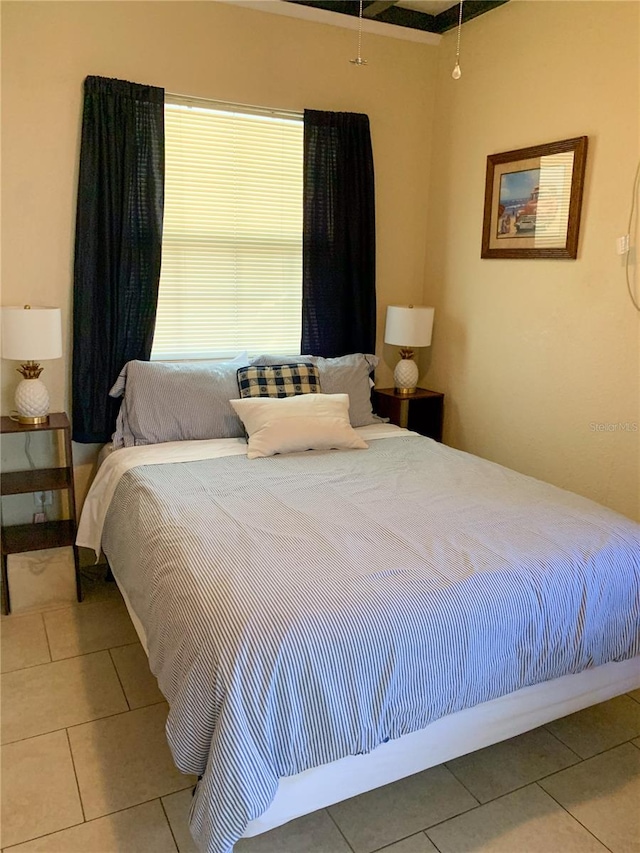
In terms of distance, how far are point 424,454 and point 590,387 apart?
79cm

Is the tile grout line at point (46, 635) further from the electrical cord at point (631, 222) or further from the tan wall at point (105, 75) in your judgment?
the electrical cord at point (631, 222)

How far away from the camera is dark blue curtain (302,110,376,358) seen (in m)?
3.38

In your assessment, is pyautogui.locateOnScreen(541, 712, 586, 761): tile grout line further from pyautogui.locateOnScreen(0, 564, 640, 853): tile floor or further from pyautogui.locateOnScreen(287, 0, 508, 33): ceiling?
pyautogui.locateOnScreen(287, 0, 508, 33): ceiling

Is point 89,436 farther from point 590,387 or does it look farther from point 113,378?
point 590,387

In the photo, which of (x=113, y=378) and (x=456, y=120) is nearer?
(x=113, y=378)

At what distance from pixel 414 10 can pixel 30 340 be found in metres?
2.61

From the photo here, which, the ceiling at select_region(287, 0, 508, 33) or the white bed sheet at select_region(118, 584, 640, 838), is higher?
the ceiling at select_region(287, 0, 508, 33)

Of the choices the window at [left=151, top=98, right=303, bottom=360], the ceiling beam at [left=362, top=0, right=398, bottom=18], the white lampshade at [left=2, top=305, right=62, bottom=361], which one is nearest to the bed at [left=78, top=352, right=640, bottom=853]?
the white lampshade at [left=2, top=305, right=62, bottom=361]

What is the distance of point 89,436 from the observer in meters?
3.09

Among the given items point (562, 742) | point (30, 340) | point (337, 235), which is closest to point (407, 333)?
point (337, 235)

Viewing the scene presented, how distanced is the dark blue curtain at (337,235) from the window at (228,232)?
9 centimetres

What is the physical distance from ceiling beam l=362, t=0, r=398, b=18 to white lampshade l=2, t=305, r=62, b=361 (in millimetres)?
2138

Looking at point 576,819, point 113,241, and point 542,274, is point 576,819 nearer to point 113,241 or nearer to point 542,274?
point 542,274

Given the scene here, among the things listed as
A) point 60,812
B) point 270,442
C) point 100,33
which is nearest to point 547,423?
point 270,442
